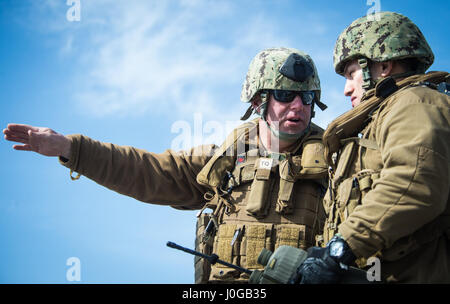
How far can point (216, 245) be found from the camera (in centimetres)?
674

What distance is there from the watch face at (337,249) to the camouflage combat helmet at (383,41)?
1.76 meters

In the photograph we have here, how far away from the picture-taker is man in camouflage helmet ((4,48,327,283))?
6.44 m

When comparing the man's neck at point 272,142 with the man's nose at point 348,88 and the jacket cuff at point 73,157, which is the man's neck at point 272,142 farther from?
the jacket cuff at point 73,157

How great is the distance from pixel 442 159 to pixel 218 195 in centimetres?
341

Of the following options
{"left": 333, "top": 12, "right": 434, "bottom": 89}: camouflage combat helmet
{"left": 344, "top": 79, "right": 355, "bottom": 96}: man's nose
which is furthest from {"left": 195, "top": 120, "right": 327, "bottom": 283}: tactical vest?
{"left": 333, "top": 12, "right": 434, "bottom": 89}: camouflage combat helmet

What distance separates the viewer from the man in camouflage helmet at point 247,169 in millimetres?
6441

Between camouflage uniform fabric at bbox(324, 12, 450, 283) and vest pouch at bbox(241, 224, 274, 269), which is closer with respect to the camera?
camouflage uniform fabric at bbox(324, 12, 450, 283)

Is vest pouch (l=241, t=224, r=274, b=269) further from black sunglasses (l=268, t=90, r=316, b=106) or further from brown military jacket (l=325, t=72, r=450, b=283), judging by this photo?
brown military jacket (l=325, t=72, r=450, b=283)

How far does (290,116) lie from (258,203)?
1.13 meters

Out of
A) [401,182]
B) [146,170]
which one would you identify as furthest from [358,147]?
[146,170]

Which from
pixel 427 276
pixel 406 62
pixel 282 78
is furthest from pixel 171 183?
pixel 427 276

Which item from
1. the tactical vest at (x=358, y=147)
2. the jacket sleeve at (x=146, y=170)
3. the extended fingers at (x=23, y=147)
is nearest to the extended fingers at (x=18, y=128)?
the extended fingers at (x=23, y=147)

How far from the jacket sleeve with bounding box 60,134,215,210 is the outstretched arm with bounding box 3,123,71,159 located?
Result: 30 centimetres

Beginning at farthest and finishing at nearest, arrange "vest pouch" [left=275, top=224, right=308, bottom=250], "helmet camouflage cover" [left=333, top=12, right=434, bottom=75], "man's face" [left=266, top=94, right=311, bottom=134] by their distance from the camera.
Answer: "man's face" [left=266, top=94, right=311, bottom=134] → "vest pouch" [left=275, top=224, right=308, bottom=250] → "helmet camouflage cover" [left=333, top=12, right=434, bottom=75]
